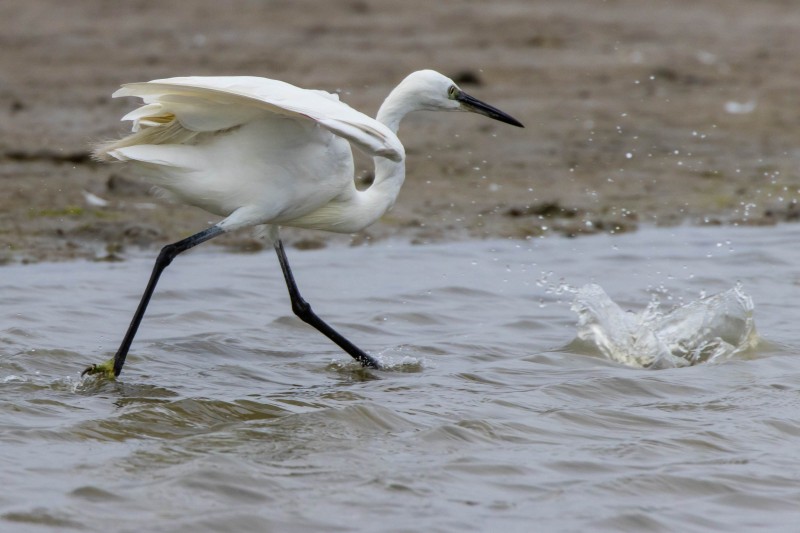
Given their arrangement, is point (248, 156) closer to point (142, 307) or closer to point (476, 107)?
point (142, 307)

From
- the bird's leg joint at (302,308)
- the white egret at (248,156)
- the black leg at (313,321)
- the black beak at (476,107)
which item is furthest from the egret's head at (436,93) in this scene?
the bird's leg joint at (302,308)

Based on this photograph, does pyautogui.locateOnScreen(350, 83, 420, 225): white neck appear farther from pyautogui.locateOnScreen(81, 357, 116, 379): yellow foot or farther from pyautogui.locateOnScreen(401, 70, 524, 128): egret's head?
pyautogui.locateOnScreen(81, 357, 116, 379): yellow foot

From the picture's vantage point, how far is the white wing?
5227mm

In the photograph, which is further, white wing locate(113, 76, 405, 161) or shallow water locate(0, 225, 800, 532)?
white wing locate(113, 76, 405, 161)

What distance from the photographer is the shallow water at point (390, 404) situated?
4496mm

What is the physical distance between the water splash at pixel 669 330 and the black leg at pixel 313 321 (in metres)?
1.20

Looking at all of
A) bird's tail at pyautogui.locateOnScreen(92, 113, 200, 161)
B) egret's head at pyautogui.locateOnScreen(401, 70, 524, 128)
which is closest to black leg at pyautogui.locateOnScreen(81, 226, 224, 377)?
bird's tail at pyautogui.locateOnScreen(92, 113, 200, 161)

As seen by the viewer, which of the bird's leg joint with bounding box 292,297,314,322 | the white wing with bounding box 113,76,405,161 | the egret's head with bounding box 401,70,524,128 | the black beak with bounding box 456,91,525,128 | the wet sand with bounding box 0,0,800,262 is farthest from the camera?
the wet sand with bounding box 0,0,800,262

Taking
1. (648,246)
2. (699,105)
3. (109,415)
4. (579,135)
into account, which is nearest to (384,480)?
(109,415)

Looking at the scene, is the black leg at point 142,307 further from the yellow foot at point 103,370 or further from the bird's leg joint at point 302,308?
the bird's leg joint at point 302,308

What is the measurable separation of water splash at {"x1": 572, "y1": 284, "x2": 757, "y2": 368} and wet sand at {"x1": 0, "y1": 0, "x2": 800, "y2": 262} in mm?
2301

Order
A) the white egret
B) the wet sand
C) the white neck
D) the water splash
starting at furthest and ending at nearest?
the wet sand, the water splash, the white neck, the white egret

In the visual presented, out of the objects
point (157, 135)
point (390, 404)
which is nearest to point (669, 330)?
point (390, 404)

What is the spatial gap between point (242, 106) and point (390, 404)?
4.68ft
